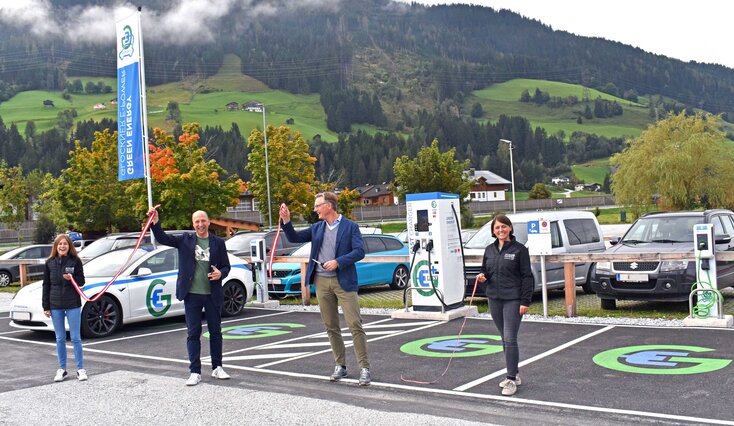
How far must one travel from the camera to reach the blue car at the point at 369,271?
17.3 meters

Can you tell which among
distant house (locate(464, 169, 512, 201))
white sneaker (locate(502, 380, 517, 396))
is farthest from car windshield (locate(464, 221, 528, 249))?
distant house (locate(464, 169, 512, 201))

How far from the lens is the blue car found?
17.3 meters

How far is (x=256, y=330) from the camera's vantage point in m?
12.7

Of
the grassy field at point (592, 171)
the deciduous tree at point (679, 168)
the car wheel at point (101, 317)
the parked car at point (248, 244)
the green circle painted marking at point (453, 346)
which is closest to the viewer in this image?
the green circle painted marking at point (453, 346)

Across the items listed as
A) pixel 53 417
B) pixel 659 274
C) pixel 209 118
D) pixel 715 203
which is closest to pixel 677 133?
pixel 715 203

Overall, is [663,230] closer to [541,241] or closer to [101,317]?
[541,241]

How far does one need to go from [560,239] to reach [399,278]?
5080 millimetres

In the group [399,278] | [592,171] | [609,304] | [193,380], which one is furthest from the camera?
[592,171]

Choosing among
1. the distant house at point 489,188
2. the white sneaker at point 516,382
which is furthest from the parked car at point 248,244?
the distant house at point 489,188

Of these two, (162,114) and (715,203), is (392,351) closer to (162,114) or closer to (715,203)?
(715,203)

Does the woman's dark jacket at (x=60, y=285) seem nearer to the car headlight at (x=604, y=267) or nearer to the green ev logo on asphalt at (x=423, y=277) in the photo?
the green ev logo on asphalt at (x=423, y=277)

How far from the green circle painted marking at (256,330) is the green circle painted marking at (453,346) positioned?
2699 millimetres

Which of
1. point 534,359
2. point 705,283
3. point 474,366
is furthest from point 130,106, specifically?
point 705,283

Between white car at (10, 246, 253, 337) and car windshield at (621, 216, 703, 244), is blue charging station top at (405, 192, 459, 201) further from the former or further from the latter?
white car at (10, 246, 253, 337)
